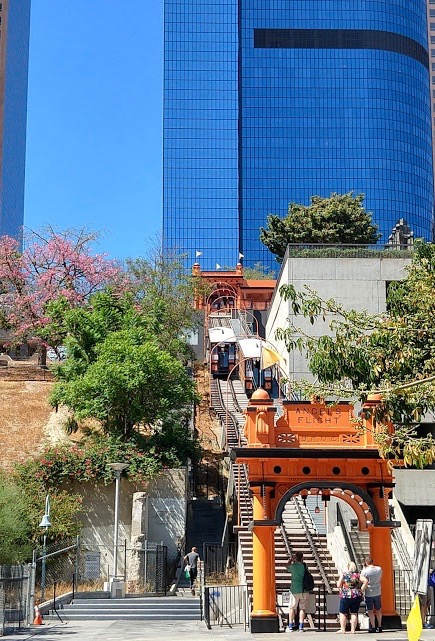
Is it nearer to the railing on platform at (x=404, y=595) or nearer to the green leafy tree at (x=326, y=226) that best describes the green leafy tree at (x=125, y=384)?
the railing on platform at (x=404, y=595)

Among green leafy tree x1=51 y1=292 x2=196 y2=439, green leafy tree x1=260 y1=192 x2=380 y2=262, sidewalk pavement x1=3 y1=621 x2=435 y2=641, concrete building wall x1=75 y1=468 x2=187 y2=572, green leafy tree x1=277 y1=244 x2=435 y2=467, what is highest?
green leafy tree x1=260 y1=192 x2=380 y2=262

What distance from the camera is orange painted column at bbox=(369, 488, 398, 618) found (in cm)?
1822

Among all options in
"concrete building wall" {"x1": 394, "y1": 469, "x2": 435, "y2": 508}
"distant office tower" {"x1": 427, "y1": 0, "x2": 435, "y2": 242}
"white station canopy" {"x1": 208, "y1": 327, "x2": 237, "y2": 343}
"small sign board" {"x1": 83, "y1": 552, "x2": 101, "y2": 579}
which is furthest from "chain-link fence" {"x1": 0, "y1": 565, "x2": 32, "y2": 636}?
"distant office tower" {"x1": 427, "y1": 0, "x2": 435, "y2": 242}

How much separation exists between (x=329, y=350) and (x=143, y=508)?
13.6 m

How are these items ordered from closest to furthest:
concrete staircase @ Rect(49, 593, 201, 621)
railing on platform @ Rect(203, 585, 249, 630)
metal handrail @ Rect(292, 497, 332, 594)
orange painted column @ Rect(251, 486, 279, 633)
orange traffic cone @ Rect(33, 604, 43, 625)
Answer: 1. orange painted column @ Rect(251, 486, 279, 633)
2. railing on platform @ Rect(203, 585, 249, 630)
3. orange traffic cone @ Rect(33, 604, 43, 625)
4. metal handrail @ Rect(292, 497, 332, 594)
5. concrete staircase @ Rect(49, 593, 201, 621)

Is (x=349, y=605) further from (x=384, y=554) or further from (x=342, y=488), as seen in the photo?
(x=342, y=488)

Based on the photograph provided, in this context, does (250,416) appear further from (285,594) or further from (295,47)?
(295,47)

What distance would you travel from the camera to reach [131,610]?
73.0 feet

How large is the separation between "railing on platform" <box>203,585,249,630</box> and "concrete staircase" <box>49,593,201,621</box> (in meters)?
1.06

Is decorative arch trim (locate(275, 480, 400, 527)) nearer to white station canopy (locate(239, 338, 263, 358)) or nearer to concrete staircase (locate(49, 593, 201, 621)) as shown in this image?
concrete staircase (locate(49, 593, 201, 621))

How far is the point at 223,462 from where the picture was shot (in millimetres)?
36844

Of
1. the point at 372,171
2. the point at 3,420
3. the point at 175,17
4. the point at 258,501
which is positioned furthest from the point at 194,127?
the point at 258,501

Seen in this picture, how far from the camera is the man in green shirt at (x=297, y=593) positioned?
58.6 ft

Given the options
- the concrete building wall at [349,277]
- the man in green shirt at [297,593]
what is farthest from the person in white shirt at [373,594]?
the concrete building wall at [349,277]
